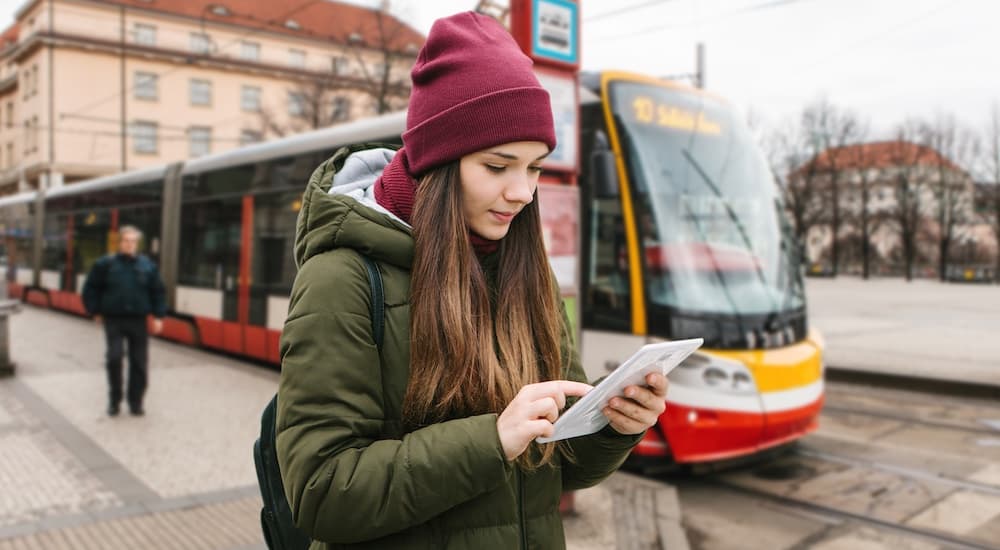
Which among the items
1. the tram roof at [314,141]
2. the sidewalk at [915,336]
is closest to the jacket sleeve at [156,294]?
the tram roof at [314,141]

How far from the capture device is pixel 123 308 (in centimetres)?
742

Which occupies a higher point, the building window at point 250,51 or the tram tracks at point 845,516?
the building window at point 250,51

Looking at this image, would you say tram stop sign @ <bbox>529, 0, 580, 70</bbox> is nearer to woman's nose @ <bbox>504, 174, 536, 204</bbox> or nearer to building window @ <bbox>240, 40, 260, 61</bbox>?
woman's nose @ <bbox>504, 174, 536, 204</bbox>

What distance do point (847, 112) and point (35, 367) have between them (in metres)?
48.1

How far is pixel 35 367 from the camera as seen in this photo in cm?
1025

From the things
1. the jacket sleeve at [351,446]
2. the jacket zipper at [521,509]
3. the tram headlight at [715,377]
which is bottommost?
the tram headlight at [715,377]

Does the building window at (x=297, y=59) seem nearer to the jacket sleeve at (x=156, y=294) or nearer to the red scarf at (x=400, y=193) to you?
the jacket sleeve at (x=156, y=294)

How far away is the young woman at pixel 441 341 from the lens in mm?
1324

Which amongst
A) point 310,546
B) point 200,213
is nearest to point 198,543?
point 310,546

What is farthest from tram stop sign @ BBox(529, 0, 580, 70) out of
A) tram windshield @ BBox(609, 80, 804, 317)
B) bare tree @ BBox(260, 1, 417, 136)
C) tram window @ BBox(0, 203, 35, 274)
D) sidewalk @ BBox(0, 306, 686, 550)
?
bare tree @ BBox(260, 1, 417, 136)

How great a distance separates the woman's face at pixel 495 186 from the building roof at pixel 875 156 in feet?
163

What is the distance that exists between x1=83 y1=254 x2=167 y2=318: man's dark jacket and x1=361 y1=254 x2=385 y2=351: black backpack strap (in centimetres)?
685

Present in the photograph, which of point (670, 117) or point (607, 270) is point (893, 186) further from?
point (607, 270)

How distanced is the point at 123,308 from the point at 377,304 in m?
6.90
